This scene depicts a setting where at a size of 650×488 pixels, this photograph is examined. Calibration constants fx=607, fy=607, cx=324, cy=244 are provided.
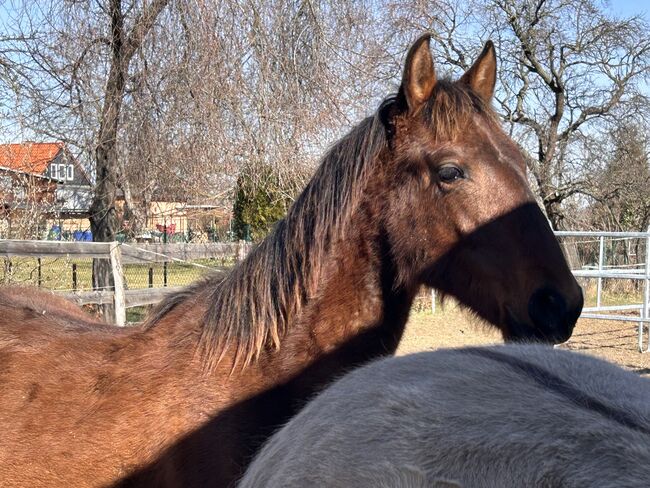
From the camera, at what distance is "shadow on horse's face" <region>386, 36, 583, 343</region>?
199 cm

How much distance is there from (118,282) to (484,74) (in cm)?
526

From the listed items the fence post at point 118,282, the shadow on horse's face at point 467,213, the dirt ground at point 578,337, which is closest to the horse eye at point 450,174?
the shadow on horse's face at point 467,213

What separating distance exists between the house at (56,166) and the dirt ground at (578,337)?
4.62 meters

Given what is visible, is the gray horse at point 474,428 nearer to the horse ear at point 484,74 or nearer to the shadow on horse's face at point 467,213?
the shadow on horse's face at point 467,213

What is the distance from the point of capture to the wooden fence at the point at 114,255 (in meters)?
6.02

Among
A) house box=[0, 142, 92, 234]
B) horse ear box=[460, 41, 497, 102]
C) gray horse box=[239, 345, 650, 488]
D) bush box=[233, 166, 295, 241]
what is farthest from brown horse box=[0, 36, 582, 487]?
house box=[0, 142, 92, 234]

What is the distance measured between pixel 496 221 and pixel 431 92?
53 cm

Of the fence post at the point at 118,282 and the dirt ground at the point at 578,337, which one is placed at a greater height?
the fence post at the point at 118,282

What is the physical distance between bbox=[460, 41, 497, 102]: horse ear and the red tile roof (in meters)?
5.97

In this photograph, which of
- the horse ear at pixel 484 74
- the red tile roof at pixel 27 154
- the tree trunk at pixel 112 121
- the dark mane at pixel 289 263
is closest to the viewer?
the dark mane at pixel 289 263

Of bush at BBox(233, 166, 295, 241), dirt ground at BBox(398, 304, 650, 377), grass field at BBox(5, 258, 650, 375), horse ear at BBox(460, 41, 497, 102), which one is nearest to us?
horse ear at BBox(460, 41, 497, 102)

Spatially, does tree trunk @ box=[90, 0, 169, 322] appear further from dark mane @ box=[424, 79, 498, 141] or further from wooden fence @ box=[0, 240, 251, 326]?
dark mane @ box=[424, 79, 498, 141]

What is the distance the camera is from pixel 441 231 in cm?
211

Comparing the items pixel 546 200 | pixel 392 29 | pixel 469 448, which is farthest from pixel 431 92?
pixel 546 200
